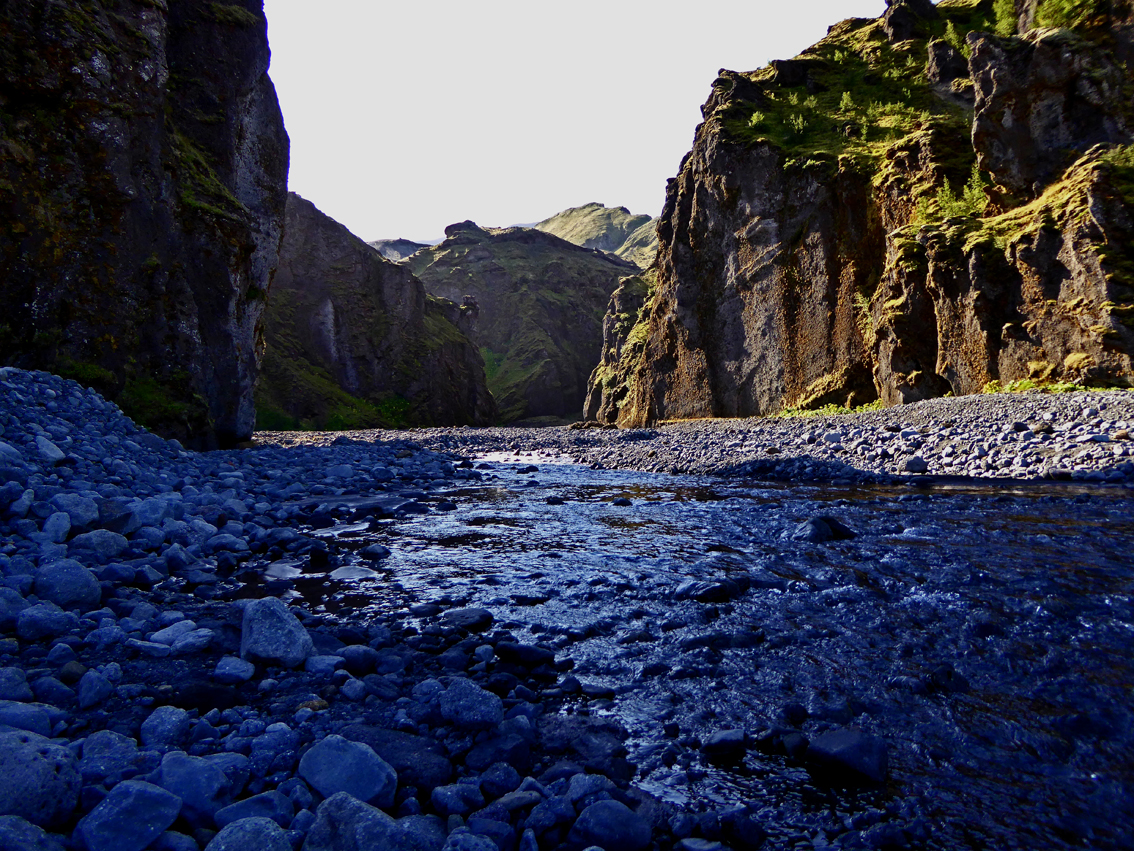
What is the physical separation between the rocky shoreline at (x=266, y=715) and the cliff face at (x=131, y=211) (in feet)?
29.9

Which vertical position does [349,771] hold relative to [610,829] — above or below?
above

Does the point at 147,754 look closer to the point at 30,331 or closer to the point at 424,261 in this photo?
the point at 30,331

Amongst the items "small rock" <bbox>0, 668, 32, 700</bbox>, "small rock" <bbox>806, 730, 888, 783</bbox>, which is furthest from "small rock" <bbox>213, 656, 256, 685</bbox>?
"small rock" <bbox>806, 730, 888, 783</bbox>

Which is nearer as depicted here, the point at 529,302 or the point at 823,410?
the point at 823,410

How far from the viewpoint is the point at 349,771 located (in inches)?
111

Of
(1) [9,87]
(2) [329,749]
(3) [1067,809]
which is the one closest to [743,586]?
(3) [1067,809]

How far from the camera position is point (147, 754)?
9.36 feet

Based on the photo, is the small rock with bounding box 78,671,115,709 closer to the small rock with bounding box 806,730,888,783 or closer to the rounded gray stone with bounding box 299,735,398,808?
the rounded gray stone with bounding box 299,735,398,808

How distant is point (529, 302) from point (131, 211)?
321ft

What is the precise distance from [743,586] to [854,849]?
359 centimetres

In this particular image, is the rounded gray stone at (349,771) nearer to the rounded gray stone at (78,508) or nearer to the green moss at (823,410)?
the rounded gray stone at (78,508)

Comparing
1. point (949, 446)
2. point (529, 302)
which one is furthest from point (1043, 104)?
point (529, 302)

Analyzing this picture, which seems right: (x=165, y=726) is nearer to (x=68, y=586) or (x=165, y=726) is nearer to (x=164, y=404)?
(x=68, y=586)

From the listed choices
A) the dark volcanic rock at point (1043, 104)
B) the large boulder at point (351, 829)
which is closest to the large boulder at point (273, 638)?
the large boulder at point (351, 829)
